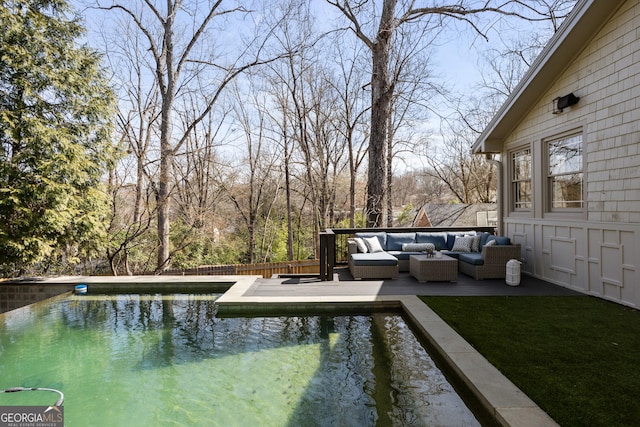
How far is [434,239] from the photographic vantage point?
8.25 meters

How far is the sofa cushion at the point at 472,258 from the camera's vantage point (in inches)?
272

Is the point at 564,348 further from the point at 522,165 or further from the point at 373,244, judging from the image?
the point at 522,165

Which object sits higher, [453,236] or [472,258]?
[453,236]

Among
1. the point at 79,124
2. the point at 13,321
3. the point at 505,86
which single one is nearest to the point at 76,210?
the point at 79,124

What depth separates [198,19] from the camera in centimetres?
1184

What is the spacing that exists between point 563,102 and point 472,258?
2984 mm

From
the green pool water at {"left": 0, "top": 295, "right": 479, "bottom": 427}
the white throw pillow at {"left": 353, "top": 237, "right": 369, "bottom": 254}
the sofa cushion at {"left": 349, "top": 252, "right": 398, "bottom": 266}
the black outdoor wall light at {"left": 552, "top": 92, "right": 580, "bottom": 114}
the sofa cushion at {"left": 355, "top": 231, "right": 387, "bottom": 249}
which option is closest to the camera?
the green pool water at {"left": 0, "top": 295, "right": 479, "bottom": 427}

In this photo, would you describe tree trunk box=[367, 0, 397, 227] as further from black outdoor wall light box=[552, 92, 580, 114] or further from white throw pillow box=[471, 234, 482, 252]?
black outdoor wall light box=[552, 92, 580, 114]

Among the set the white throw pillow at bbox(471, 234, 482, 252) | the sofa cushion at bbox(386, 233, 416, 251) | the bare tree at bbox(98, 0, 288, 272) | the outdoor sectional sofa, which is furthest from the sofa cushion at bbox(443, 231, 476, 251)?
the bare tree at bbox(98, 0, 288, 272)

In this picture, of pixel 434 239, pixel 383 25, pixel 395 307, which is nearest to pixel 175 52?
pixel 383 25

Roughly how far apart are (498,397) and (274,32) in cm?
1341

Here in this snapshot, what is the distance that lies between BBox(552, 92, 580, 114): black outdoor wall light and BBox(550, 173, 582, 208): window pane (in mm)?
1085

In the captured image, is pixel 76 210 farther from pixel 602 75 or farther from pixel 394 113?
pixel 394 113

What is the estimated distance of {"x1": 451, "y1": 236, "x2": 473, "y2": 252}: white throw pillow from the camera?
7816 mm
